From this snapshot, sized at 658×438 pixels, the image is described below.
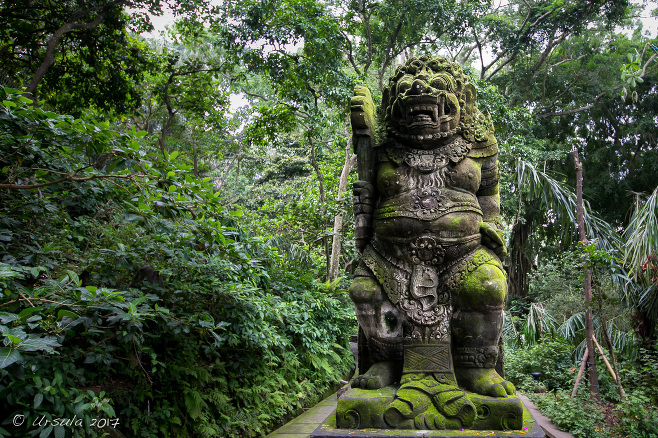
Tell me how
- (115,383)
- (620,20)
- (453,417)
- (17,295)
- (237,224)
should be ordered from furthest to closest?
(620,20) → (237,224) → (115,383) → (453,417) → (17,295)

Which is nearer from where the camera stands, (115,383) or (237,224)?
(115,383)

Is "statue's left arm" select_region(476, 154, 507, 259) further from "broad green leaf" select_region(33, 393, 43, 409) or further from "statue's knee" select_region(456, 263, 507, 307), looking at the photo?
"broad green leaf" select_region(33, 393, 43, 409)

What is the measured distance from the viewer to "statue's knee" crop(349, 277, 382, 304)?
121 inches

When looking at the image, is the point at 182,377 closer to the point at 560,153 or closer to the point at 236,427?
the point at 236,427

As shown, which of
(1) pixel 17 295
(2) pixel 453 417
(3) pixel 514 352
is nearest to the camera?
(1) pixel 17 295

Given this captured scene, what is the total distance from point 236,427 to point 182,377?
0.67 meters

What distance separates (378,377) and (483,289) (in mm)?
855

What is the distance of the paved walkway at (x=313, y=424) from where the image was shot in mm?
4051

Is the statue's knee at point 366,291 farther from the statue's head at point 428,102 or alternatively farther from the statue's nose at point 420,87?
the statue's nose at point 420,87

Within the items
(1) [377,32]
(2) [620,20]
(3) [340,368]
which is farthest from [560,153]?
(3) [340,368]

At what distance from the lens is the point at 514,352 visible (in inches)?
308

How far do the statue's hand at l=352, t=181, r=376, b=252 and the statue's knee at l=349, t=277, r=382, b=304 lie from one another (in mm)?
345

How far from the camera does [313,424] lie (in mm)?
4391

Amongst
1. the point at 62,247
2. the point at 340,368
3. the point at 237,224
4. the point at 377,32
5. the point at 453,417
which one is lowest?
the point at 340,368
